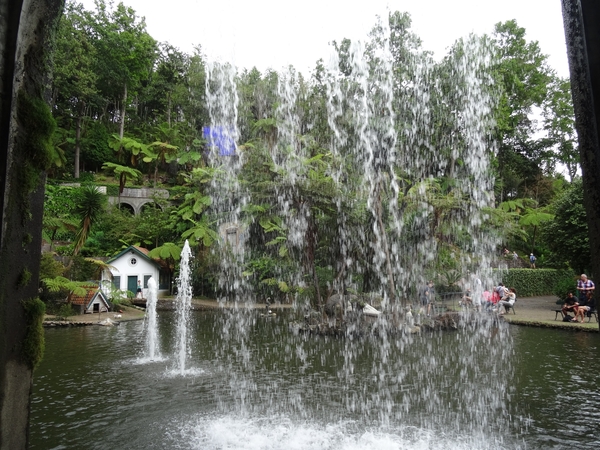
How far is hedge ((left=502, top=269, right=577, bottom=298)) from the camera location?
25.4 meters

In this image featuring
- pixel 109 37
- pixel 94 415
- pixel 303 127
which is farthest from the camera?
pixel 109 37

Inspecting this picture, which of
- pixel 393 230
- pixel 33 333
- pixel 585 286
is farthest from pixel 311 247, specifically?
pixel 33 333

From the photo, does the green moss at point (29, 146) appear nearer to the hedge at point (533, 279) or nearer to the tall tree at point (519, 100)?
the hedge at point (533, 279)

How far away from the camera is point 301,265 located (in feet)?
56.9

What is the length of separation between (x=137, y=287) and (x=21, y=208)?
1025 inches

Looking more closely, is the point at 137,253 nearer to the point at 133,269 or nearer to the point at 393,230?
the point at 133,269

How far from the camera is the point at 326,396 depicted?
7723 millimetres

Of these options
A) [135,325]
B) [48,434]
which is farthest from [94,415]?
[135,325]

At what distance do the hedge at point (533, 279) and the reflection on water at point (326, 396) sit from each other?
12963 mm

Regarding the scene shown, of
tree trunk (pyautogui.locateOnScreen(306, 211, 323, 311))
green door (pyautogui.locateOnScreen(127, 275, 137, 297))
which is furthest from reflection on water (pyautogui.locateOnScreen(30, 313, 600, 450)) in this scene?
green door (pyautogui.locateOnScreen(127, 275, 137, 297))

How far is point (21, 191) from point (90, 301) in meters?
18.6

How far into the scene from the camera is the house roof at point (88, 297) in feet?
63.0

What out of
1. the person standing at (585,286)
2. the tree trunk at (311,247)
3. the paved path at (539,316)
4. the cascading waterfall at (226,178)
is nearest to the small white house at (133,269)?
the cascading waterfall at (226,178)

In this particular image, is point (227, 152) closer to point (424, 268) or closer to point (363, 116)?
point (363, 116)
